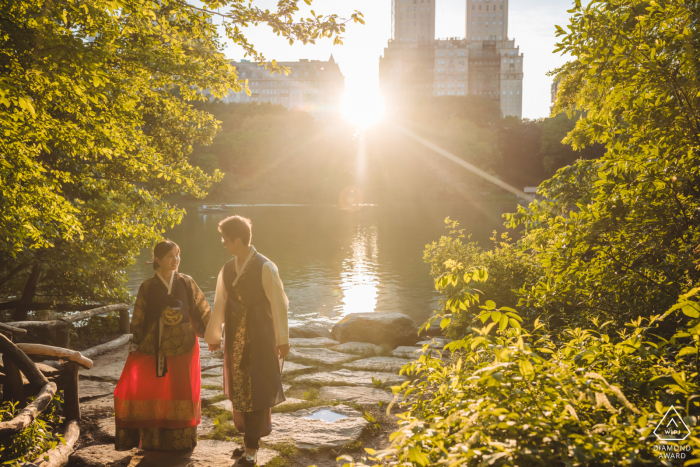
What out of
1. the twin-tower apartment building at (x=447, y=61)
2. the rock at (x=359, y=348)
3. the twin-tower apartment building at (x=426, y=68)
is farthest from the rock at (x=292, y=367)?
the twin-tower apartment building at (x=447, y=61)

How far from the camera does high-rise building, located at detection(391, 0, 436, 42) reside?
135m

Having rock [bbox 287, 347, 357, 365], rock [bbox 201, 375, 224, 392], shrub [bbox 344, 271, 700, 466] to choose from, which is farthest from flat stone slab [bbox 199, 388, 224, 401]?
shrub [bbox 344, 271, 700, 466]

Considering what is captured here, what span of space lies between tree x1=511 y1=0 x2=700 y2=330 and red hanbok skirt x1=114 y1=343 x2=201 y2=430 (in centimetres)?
296

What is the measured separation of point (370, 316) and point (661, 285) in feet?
18.9

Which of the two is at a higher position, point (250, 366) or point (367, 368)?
point (250, 366)

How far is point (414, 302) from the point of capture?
15.0m

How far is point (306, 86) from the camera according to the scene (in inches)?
5507

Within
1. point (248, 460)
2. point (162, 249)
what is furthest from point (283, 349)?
point (162, 249)

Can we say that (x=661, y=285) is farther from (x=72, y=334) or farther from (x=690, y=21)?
(x=72, y=334)

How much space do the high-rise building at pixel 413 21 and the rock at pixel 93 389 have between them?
142 m

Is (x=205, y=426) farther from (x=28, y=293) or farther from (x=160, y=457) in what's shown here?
(x=28, y=293)

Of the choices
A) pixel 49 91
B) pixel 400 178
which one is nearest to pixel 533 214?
pixel 49 91

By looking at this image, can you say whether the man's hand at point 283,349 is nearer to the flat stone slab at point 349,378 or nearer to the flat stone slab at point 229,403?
the flat stone slab at point 229,403

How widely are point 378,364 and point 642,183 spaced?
4239 millimetres
